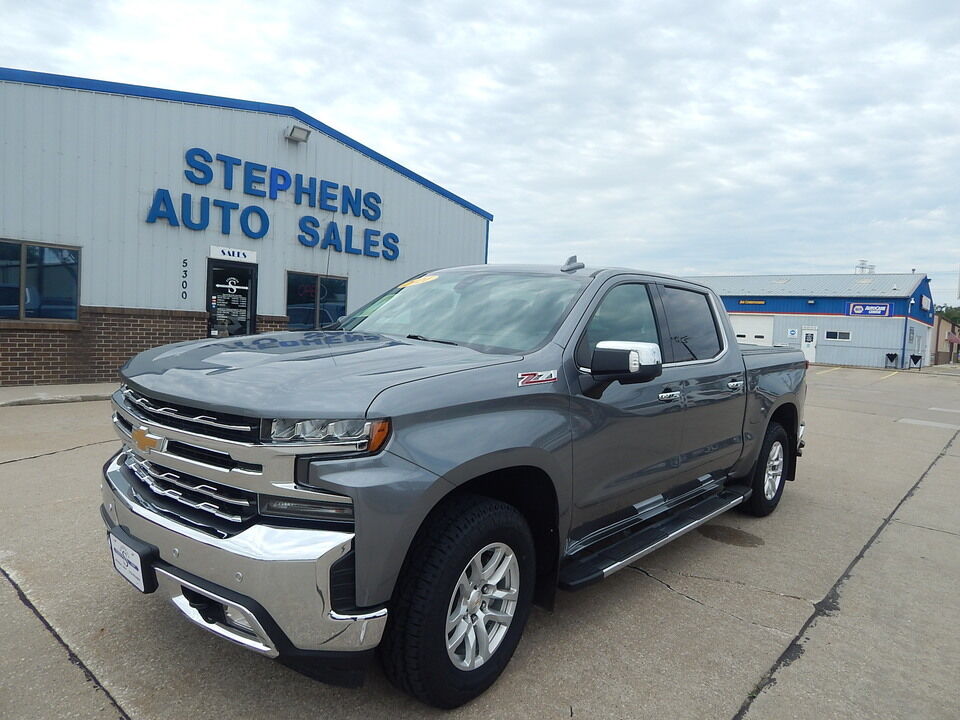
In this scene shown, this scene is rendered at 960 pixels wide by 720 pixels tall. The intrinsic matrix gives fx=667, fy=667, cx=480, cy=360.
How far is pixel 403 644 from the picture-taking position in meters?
2.31

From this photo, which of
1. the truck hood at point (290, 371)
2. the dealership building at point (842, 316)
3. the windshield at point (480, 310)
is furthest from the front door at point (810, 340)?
the truck hood at point (290, 371)

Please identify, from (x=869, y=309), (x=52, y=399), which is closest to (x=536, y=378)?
(x=52, y=399)

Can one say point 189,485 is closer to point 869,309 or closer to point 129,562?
point 129,562

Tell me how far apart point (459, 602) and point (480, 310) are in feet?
5.04

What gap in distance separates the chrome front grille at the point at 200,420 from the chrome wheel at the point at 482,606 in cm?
93

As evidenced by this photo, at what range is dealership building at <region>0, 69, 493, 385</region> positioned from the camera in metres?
10.2

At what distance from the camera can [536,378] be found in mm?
2793

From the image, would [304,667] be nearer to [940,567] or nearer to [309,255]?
[940,567]

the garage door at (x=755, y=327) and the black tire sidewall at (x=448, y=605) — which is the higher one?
the garage door at (x=755, y=327)

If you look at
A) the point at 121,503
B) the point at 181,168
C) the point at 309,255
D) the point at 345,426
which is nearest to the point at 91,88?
the point at 181,168

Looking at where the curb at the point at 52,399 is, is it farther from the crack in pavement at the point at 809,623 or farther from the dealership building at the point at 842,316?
the dealership building at the point at 842,316

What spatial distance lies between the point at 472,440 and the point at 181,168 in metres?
11.2

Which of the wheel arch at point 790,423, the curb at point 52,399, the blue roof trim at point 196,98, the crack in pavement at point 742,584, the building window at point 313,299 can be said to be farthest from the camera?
the building window at point 313,299

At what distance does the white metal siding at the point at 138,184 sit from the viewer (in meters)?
10.1
